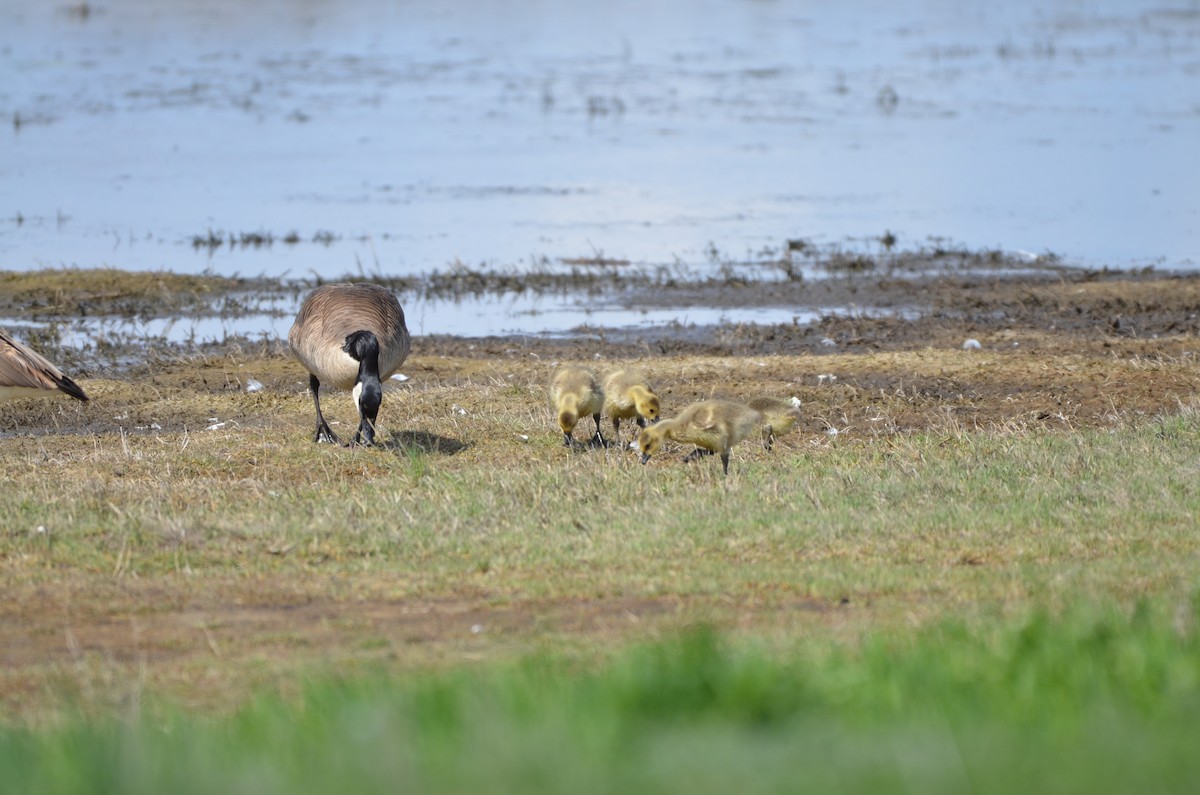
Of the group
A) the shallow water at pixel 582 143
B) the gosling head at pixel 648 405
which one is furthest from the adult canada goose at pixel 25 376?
the shallow water at pixel 582 143

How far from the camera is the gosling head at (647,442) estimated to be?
962cm

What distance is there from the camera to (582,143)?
34000 mm

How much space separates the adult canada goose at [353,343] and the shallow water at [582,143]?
6.03 metres

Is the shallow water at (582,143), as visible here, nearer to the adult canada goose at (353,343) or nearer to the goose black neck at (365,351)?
the adult canada goose at (353,343)

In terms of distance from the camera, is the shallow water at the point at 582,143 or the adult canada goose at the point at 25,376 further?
the shallow water at the point at 582,143

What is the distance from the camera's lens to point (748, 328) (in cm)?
1675

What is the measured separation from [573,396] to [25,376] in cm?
358

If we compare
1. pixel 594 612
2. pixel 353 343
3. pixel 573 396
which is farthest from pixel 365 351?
pixel 594 612

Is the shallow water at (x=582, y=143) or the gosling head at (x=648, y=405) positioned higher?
the shallow water at (x=582, y=143)

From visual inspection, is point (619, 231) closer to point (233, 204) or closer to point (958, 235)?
point (958, 235)

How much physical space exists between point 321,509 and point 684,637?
149 inches

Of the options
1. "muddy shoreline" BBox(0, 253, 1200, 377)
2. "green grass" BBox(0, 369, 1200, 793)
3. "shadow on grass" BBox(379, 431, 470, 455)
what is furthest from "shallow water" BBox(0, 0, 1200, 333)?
"green grass" BBox(0, 369, 1200, 793)

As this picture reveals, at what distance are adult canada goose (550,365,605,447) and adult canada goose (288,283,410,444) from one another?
1.15 m

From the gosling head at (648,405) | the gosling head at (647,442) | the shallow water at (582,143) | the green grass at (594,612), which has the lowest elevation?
the green grass at (594,612)
